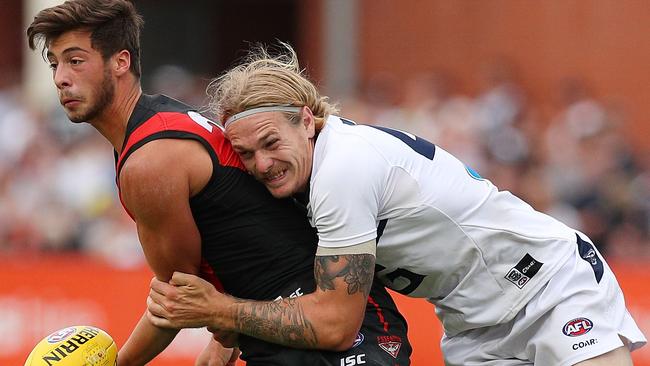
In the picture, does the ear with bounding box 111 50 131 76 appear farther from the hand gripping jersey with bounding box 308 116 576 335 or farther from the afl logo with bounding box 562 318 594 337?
the afl logo with bounding box 562 318 594 337

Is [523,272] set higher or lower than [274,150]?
lower

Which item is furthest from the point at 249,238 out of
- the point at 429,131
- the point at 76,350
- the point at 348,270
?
the point at 429,131

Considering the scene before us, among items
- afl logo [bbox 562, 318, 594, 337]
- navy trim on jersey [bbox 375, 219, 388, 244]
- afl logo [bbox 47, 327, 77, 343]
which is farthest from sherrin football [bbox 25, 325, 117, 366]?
afl logo [bbox 562, 318, 594, 337]

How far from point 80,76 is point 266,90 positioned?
74cm

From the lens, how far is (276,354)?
16.4 ft

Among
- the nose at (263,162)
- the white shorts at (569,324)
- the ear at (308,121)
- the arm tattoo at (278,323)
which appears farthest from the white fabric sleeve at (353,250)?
the white shorts at (569,324)

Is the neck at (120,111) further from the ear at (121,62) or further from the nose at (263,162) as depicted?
→ the nose at (263,162)

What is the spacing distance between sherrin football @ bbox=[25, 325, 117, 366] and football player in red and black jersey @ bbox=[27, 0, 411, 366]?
1.37 feet

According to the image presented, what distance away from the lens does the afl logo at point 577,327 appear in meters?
5.12

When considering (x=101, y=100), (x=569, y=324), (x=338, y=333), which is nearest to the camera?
(x=338, y=333)

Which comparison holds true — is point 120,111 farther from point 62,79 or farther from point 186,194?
point 186,194

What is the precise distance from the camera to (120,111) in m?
5.07

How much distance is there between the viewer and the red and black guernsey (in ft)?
16.0

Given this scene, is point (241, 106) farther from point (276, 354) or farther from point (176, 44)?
point (176, 44)
